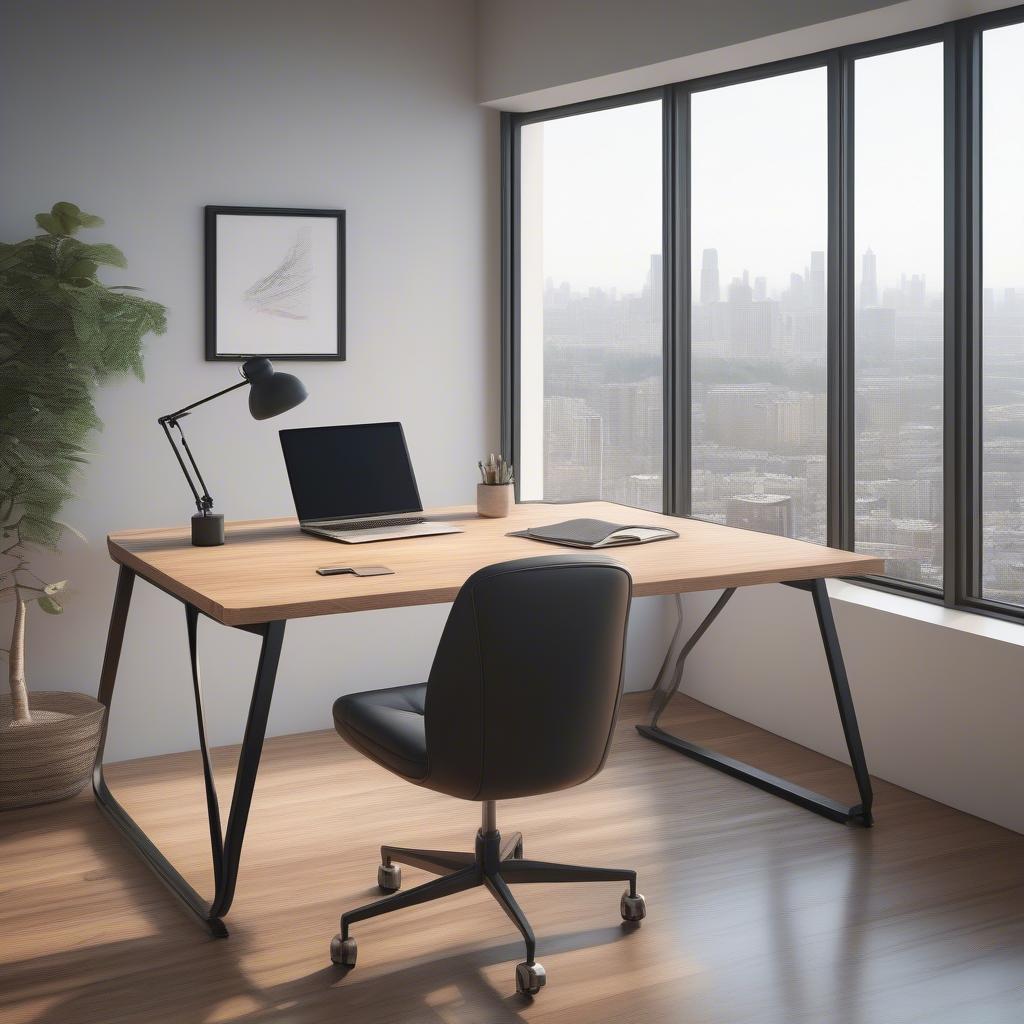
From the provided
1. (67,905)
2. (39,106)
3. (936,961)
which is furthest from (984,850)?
(39,106)

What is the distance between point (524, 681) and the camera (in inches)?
97.0

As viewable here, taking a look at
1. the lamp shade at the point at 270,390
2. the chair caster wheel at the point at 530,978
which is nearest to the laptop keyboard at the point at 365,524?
the lamp shade at the point at 270,390

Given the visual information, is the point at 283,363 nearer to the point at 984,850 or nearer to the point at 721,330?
the point at 721,330

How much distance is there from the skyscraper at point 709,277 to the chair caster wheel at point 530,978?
8.36ft

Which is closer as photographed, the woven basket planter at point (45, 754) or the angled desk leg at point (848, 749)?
the angled desk leg at point (848, 749)

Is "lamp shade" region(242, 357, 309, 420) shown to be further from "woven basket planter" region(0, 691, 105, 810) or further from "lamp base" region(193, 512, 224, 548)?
"woven basket planter" region(0, 691, 105, 810)

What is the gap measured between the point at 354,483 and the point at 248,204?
122 cm

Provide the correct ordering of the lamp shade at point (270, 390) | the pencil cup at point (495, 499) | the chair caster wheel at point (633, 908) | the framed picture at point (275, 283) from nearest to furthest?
the chair caster wheel at point (633, 908) → the lamp shade at point (270, 390) → the pencil cup at point (495, 499) → the framed picture at point (275, 283)

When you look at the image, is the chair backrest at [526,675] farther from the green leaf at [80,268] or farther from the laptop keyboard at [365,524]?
the green leaf at [80,268]

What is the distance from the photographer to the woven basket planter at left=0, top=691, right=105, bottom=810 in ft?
12.0

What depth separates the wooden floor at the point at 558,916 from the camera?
2562mm

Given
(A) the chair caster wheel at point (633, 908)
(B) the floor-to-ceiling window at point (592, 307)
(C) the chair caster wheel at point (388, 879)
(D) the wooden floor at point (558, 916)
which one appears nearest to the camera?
(D) the wooden floor at point (558, 916)

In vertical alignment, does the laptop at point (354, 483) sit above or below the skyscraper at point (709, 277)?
below

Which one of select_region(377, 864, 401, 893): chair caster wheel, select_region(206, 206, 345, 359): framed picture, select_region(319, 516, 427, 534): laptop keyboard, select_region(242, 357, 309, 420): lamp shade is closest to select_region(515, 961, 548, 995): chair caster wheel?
select_region(377, 864, 401, 893): chair caster wheel
